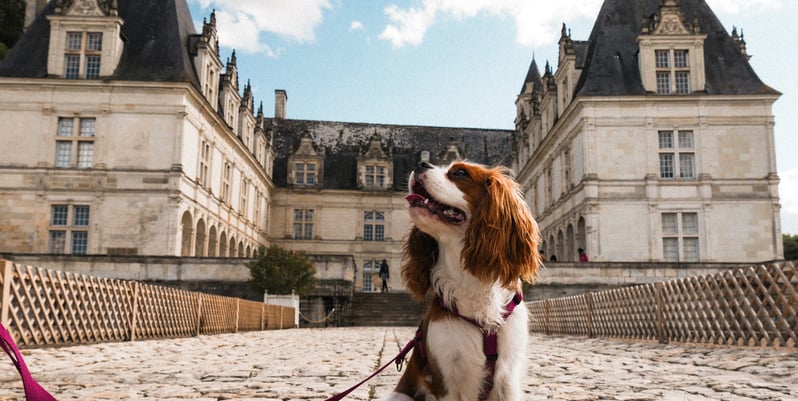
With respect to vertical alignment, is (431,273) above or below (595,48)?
below

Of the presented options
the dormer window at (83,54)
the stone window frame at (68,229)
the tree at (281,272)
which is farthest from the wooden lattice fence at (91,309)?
the dormer window at (83,54)

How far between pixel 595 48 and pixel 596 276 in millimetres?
10769

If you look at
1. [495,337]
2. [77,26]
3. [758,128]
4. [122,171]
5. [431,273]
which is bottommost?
[495,337]

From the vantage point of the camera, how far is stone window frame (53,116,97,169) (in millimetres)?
25547

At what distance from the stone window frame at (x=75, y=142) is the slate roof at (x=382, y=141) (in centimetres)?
1876

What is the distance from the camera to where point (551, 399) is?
4387 mm

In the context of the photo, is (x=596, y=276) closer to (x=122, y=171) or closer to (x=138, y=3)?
(x=122, y=171)

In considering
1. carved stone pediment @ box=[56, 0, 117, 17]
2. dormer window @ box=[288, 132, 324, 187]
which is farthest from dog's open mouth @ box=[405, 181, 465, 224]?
dormer window @ box=[288, 132, 324, 187]

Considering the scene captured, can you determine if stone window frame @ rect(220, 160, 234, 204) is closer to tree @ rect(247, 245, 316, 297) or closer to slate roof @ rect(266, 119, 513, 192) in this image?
tree @ rect(247, 245, 316, 297)

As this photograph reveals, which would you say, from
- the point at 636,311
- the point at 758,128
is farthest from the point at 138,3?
the point at 758,128

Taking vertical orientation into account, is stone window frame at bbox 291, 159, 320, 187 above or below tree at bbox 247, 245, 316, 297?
above

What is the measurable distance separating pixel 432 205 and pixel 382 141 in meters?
45.0

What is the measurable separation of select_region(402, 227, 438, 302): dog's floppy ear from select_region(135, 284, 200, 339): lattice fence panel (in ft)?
30.0

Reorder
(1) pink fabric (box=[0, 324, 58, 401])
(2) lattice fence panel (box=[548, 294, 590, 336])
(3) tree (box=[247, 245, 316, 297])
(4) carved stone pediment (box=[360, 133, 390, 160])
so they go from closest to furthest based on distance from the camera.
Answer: (1) pink fabric (box=[0, 324, 58, 401])
(2) lattice fence panel (box=[548, 294, 590, 336])
(3) tree (box=[247, 245, 316, 297])
(4) carved stone pediment (box=[360, 133, 390, 160])
